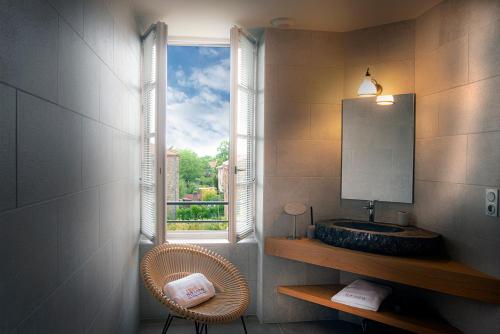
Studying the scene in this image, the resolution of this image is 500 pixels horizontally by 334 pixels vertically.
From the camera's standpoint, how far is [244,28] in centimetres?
307

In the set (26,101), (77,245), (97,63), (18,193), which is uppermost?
(97,63)

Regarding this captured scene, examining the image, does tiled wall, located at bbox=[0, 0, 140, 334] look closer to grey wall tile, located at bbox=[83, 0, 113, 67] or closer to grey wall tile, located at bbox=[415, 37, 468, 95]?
grey wall tile, located at bbox=[83, 0, 113, 67]

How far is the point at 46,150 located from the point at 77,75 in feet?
1.31

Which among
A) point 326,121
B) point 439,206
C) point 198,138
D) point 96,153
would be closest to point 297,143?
point 326,121

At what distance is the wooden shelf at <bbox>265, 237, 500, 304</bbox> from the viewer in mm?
2098

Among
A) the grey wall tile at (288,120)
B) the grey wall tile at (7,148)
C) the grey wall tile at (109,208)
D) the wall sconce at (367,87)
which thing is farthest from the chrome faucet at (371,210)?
the grey wall tile at (7,148)

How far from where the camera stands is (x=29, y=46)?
1044 mm

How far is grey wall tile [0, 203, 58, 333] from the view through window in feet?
6.95

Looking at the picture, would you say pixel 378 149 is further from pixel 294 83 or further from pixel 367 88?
pixel 294 83

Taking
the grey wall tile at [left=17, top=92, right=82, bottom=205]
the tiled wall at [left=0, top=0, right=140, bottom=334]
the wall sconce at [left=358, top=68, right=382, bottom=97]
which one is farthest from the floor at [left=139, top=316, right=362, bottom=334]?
the grey wall tile at [left=17, top=92, right=82, bottom=205]

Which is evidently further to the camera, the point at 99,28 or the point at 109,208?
the point at 109,208

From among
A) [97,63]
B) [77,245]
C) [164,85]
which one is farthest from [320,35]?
[77,245]

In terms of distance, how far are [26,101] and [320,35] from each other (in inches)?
99.8

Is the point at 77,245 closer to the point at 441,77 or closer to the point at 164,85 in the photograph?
the point at 164,85
